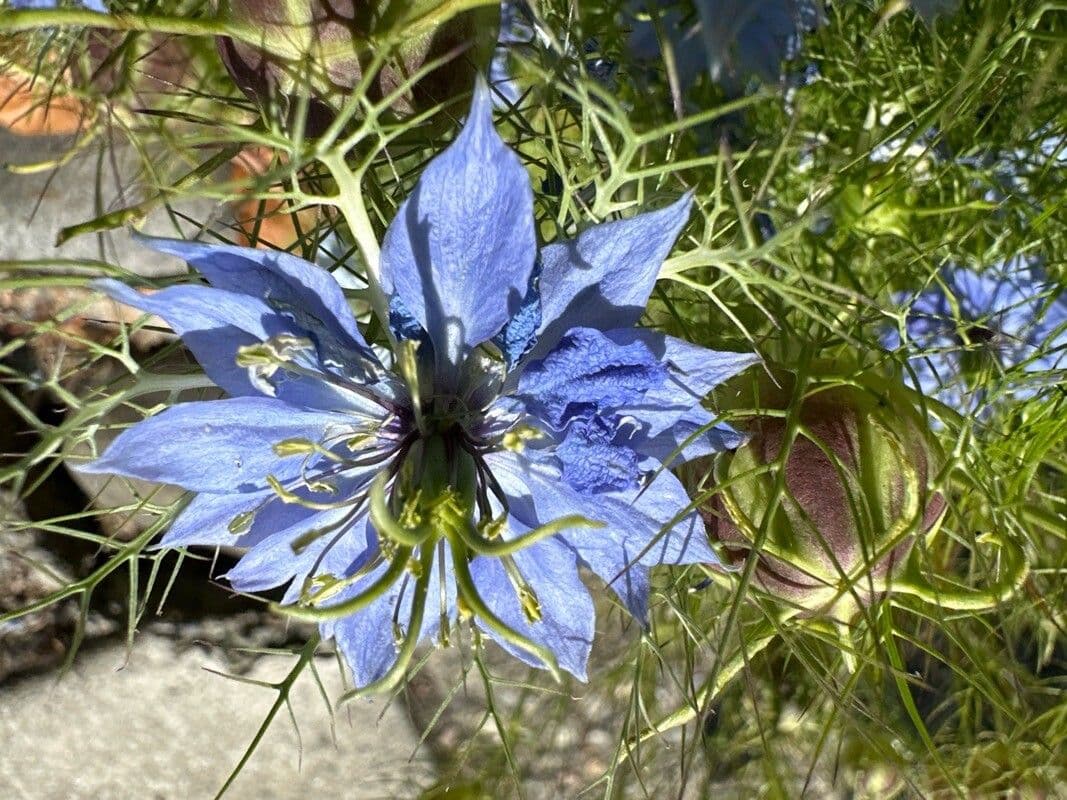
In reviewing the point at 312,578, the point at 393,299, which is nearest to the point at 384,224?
the point at 393,299

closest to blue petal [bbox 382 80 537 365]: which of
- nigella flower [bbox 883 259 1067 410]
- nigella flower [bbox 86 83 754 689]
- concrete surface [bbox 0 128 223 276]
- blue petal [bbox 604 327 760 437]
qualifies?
nigella flower [bbox 86 83 754 689]

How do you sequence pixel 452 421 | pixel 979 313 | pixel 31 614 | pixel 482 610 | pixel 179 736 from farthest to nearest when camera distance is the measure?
pixel 179 736 < pixel 31 614 < pixel 979 313 < pixel 452 421 < pixel 482 610

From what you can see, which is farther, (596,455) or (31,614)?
(31,614)

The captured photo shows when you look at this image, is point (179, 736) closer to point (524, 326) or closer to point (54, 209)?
point (54, 209)

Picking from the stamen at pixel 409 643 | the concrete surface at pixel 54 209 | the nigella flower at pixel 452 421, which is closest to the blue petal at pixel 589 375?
the nigella flower at pixel 452 421

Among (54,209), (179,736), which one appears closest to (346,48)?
(54,209)

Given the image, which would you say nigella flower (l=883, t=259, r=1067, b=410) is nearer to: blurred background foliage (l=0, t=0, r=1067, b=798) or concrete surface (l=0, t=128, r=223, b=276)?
blurred background foliage (l=0, t=0, r=1067, b=798)

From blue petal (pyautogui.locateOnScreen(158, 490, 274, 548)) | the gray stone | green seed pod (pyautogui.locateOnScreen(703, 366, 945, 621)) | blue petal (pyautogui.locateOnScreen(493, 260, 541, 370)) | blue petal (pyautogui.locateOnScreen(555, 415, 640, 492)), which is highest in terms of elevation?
blue petal (pyautogui.locateOnScreen(493, 260, 541, 370))

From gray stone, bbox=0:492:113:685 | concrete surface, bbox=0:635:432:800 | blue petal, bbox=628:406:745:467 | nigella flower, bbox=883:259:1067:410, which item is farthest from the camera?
concrete surface, bbox=0:635:432:800

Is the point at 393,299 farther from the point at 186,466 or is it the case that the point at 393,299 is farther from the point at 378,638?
the point at 378,638
